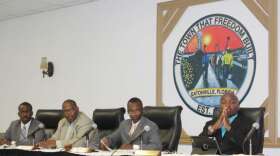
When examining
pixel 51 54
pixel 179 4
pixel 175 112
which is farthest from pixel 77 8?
pixel 175 112

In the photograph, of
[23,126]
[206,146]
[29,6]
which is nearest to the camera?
[206,146]

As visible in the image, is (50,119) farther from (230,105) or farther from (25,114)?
(230,105)

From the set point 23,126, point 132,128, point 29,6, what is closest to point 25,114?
point 23,126

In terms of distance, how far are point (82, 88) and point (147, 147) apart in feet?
9.57

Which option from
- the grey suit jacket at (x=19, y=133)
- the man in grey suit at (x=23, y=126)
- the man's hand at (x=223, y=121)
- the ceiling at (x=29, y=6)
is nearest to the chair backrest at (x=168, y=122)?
the man's hand at (x=223, y=121)

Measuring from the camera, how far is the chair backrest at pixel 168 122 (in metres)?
4.55

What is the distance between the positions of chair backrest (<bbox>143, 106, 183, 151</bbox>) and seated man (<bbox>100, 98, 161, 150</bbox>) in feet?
0.40

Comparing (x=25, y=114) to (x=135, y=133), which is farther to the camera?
(x=25, y=114)

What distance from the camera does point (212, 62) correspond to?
5469 mm

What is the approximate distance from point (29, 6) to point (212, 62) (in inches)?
124

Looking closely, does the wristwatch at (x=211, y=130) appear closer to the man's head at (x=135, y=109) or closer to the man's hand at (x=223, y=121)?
the man's hand at (x=223, y=121)

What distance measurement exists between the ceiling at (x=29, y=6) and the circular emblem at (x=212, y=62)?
188 cm

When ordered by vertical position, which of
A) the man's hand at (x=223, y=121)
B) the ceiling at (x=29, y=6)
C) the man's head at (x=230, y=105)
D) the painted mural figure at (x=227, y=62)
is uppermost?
the ceiling at (x=29, y=6)

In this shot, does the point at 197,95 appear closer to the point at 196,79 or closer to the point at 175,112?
the point at 196,79
